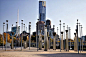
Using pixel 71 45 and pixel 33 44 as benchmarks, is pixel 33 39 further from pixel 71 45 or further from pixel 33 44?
pixel 71 45

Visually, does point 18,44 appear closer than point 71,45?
No

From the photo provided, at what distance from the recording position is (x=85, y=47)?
329ft

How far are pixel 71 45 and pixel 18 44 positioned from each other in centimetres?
3126

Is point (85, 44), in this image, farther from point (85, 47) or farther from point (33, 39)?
point (33, 39)

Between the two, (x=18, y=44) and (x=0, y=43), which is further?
(x=0, y=43)

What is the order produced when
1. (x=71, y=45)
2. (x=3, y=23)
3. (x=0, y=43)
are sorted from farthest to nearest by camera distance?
(x=0, y=43), (x=71, y=45), (x=3, y=23)

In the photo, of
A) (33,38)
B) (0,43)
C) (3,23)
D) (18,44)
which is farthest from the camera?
(33,38)

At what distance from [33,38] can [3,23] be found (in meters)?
83.5

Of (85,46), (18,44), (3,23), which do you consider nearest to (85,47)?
(85,46)

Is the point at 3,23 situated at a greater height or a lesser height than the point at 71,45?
greater

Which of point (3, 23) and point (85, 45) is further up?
point (3, 23)

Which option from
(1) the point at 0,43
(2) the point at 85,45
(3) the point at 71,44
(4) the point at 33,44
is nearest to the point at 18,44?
(4) the point at 33,44

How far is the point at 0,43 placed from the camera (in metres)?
119

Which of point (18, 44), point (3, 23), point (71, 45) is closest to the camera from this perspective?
point (3, 23)
